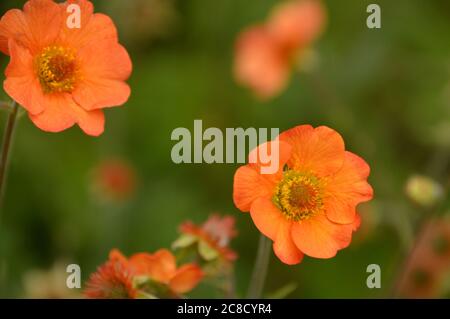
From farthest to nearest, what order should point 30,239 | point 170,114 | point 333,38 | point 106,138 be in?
1. point 333,38
2. point 170,114
3. point 106,138
4. point 30,239

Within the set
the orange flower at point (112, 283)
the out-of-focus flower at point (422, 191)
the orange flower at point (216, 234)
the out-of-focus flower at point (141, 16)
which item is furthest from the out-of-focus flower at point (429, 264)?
the out-of-focus flower at point (141, 16)

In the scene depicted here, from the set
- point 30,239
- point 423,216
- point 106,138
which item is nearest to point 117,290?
point 423,216

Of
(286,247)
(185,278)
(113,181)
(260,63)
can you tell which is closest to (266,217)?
(286,247)

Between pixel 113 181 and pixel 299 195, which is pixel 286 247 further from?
pixel 113 181

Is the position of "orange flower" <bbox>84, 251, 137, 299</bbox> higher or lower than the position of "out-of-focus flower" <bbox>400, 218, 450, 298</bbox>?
higher

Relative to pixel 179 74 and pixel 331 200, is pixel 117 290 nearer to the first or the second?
pixel 331 200

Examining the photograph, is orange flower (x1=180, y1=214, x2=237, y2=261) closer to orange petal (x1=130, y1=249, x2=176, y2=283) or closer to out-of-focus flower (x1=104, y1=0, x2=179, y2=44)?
orange petal (x1=130, y1=249, x2=176, y2=283)

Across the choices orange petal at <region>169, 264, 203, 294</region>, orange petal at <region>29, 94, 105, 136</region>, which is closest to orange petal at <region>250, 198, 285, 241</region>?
orange petal at <region>169, 264, 203, 294</region>

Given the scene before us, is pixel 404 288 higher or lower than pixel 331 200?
lower
